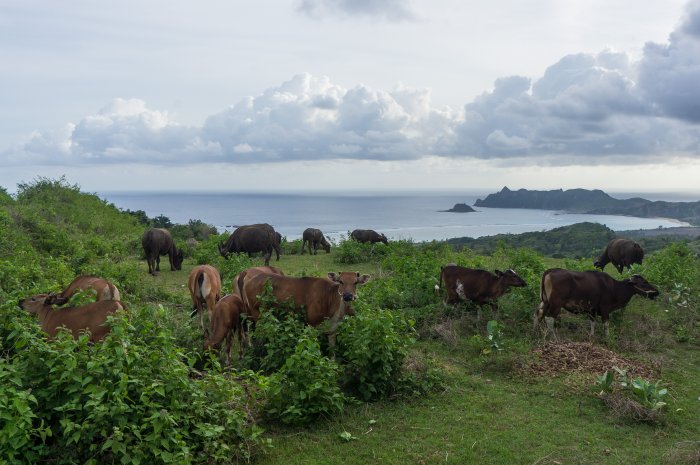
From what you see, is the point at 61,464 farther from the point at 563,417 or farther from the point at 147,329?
the point at 563,417

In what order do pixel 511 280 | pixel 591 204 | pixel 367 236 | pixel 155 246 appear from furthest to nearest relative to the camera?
pixel 591 204, pixel 367 236, pixel 155 246, pixel 511 280

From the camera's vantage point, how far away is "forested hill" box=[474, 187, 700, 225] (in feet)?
263

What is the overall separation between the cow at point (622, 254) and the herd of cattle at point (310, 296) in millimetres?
8729

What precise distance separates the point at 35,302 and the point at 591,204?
347ft

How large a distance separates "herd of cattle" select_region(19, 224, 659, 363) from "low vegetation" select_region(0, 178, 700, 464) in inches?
12.1

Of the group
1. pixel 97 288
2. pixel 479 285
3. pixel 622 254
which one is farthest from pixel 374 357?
pixel 622 254

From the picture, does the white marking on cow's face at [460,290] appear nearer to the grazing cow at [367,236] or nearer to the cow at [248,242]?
the cow at [248,242]

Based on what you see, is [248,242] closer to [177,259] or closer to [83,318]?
[177,259]

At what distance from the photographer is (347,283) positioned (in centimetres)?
931

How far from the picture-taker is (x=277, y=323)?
8398 millimetres

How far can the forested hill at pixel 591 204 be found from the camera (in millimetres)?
80125

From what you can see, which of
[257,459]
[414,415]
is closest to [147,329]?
[257,459]

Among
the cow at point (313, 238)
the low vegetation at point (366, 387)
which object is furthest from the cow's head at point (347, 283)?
the cow at point (313, 238)

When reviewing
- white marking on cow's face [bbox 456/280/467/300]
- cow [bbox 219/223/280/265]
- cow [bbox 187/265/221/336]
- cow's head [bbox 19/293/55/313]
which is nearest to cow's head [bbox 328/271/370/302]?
cow [bbox 187/265/221/336]
